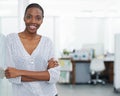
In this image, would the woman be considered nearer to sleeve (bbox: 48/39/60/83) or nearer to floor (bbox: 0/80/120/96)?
sleeve (bbox: 48/39/60/83)

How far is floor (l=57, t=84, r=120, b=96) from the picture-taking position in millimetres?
5823

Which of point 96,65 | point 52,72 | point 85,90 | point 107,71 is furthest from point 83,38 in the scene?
Answer: point 52,72

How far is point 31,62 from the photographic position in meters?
1.40

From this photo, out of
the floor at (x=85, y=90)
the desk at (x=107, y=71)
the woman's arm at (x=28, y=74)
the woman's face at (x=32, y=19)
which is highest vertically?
the woman's face at (x=32, y=19)

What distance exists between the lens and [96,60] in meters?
7.18

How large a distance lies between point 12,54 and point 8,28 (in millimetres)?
983

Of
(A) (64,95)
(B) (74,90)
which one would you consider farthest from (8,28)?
(B) (74,90)

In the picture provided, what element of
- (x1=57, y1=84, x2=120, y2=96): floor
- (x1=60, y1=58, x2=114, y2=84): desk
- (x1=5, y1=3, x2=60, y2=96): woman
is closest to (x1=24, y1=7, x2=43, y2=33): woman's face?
(x1=5, y1=3, x2=60, y2=96): woman

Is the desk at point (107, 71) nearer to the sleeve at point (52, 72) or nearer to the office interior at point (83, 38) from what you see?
the office interior at point (83, 38)

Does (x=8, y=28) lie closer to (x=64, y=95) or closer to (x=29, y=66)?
(x=29, y=66)

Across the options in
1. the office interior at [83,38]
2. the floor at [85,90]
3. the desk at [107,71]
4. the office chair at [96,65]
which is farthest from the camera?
the desk at [107,71]

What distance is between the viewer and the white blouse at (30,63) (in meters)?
1.40

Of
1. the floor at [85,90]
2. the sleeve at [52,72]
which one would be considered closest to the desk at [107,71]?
Result: the floor at [85,90]

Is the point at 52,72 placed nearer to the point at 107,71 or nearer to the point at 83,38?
the point at 107,71
